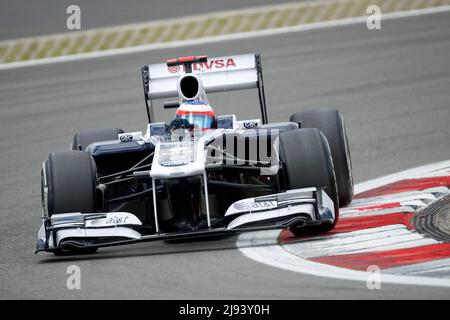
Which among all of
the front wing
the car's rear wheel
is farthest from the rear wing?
the front wing

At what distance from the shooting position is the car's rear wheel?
31.2 ft

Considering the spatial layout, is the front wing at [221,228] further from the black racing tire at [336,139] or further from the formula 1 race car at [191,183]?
the black racing tire at [336,139]

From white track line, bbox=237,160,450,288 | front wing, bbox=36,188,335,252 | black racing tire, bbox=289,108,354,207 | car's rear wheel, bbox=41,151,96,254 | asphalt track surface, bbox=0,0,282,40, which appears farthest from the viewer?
asphalt track surface, bbox=0,0,282,40

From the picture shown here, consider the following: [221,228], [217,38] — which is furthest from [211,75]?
[217,38]

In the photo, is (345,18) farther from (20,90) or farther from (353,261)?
(353,261)

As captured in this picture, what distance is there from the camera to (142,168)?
1033cm

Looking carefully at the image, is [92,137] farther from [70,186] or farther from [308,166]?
[308,166]

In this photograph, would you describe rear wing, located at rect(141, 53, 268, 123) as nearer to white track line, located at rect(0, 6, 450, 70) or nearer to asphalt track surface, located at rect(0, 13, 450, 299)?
asphalt track surface, located at rect(0, 13, 450, 299)

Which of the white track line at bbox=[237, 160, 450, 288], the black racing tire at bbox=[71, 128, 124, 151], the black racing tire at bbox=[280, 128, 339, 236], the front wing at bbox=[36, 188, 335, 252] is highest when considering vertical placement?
the black racing tire at bbox=[71, 128, 124, 151]

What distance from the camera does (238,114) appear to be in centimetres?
1770

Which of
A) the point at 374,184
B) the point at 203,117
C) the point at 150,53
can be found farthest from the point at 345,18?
the point at 203,117

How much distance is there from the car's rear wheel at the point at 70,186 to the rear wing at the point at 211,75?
2.15m

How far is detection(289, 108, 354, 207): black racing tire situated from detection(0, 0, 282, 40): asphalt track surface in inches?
586

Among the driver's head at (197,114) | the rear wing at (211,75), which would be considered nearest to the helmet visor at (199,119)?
the driver's head at (197,114)
